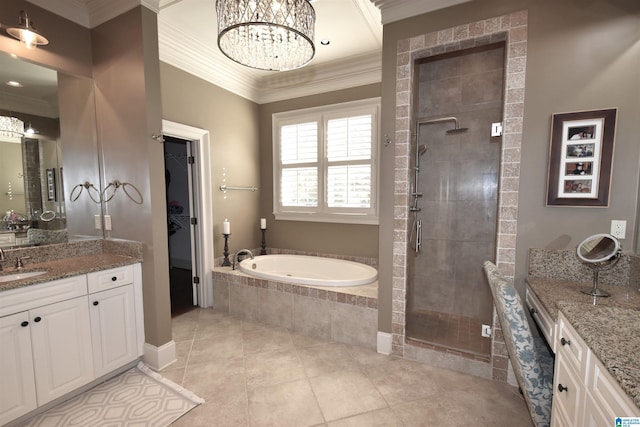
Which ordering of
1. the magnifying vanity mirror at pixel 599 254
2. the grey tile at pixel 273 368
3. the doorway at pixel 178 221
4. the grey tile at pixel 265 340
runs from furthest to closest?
the doorway at pixel 178 221 → the grey tile at pixel 265 340 → the grey tile at pixel 273 368 → the magnifying vanity mirror at pixel 599 254

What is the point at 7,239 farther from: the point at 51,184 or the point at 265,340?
the point at 265,340

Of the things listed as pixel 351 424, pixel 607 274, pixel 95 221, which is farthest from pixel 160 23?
pixel 607 274

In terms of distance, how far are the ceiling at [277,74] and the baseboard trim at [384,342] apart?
104 inches

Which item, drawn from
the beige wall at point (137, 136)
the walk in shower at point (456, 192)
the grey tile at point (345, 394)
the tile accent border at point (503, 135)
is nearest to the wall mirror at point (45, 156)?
the beige wall at point (137, 136)

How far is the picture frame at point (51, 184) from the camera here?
2.26m

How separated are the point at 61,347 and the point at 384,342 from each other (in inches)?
92.7

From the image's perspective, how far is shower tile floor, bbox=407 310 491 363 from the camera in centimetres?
232

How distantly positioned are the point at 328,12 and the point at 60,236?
3.02 meters

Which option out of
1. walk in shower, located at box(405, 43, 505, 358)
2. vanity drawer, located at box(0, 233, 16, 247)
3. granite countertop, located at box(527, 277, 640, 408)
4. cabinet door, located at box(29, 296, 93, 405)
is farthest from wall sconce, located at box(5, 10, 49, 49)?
granite countertop, located at box(527, 277, 640, 408)

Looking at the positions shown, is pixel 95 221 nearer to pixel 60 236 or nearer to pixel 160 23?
pixel 60 236

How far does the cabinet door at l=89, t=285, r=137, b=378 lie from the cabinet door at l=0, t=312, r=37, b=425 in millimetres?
344

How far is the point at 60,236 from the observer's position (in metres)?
2.29

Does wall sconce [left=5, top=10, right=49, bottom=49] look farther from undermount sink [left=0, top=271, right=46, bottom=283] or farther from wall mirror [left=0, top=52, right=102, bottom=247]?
undermount sink [left=0, top=271, right=46, bottom=283]

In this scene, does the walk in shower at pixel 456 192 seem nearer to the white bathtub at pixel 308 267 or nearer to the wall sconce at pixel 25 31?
the white bathtub at pixel 308 267
